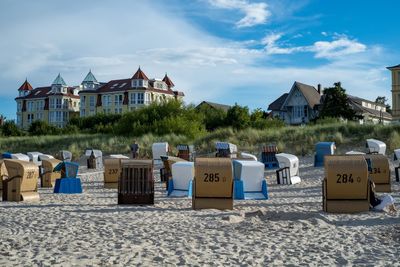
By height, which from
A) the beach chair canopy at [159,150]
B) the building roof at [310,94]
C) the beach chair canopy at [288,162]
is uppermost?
the building roof at [310,94]

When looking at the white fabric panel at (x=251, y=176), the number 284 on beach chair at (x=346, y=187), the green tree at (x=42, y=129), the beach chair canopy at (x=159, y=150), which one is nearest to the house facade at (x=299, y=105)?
the green tree at (x=42, y=129)

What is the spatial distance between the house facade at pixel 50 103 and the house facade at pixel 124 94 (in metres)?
5.62

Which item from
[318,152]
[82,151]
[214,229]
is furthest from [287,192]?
[82,151]

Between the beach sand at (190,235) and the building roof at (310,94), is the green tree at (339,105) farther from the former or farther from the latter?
the beach sand at (190,235)

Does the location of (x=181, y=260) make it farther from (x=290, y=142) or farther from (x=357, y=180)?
(x=290, y=142)

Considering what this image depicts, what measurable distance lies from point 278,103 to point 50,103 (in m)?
40.1

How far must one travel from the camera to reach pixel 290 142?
32031 mm

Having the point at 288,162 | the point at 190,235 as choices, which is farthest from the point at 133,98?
the point at 190,235

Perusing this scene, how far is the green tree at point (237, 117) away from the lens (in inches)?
2051

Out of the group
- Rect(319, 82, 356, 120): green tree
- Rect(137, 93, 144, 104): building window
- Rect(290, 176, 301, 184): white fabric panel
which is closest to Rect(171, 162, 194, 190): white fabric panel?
Rect(290, 176, 301, 184): white fabric panel

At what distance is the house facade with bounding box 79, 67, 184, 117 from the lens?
77688 millimetres

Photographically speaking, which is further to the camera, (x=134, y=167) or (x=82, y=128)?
(x=82, y=128)

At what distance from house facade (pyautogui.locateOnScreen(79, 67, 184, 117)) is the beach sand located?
64.3 meters

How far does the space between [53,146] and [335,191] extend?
117ft
